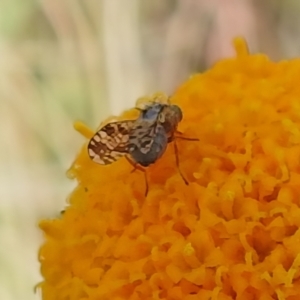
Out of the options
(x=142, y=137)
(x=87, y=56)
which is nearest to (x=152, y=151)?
(x=142, y=137)

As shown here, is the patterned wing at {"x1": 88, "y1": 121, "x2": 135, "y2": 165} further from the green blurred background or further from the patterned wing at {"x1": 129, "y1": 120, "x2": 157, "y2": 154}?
the green blurred background

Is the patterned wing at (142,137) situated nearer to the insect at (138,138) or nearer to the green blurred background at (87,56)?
the insect at (138,138)

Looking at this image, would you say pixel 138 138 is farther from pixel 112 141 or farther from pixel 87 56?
pixel 87 56

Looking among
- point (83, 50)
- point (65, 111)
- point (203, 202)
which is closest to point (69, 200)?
point (203, 202)

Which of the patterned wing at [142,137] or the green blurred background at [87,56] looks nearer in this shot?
the patterned wing at [142,137]

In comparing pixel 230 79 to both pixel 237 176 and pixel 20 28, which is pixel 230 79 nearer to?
pixel 237 176

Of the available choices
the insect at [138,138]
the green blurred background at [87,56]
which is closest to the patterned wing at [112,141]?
the insect at [138,138]
